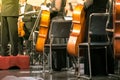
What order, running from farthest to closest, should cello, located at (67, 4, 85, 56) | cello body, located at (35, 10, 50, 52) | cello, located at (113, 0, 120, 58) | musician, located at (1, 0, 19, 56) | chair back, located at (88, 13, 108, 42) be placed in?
musician, located at (1, 0, 19, 56) → cello body, located at (35, 10, 50, 52) → cello, located at (67, 4, 85, 56) → chair back, located at (88, 13, 108, 42) → cello, located at (113, 0, 120, 58)

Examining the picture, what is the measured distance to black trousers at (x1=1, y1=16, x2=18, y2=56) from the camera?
18.9ft

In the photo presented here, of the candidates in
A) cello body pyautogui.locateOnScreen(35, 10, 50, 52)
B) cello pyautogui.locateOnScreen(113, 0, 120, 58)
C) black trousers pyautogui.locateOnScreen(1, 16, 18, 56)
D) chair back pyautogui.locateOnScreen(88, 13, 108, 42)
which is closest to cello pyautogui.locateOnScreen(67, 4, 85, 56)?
chair back pyautogui.locateOnScreen(88, 13, 108, 42)

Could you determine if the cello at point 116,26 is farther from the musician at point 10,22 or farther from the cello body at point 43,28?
the musician at point 10,22

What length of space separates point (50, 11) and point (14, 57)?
100 centimetres

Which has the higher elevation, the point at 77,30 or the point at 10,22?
the point at 10,22

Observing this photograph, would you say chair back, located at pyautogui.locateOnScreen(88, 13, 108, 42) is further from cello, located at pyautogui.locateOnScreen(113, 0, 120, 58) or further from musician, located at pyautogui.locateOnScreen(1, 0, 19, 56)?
musician, located at pyautogui.locateOnScreen(1, 0, 19, 56)

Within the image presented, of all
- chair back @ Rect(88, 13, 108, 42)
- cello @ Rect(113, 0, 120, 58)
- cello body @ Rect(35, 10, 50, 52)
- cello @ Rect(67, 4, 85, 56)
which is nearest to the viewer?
cello @ Rect(113, 0, 120, 58)

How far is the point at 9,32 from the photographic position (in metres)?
5.80

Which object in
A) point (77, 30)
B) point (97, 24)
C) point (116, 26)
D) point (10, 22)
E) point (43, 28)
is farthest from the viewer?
point (10, 22)

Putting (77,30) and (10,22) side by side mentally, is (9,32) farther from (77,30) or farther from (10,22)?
(77,30)

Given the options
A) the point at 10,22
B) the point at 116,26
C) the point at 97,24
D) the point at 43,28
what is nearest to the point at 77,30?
the point at 97,24

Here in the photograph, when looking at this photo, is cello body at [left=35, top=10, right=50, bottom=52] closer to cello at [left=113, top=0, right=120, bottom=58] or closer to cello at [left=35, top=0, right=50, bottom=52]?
cello at [left=35, top=0, right=50, bottom=52]

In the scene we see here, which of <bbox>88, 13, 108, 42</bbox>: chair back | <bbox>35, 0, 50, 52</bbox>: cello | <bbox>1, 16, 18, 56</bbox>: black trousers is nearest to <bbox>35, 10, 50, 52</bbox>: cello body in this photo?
<bbox>35, 0, 50, 52</bbox>: cello

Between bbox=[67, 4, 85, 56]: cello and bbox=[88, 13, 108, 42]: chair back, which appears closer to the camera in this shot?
bbox=[88, 13, 108, 42]: chair back
